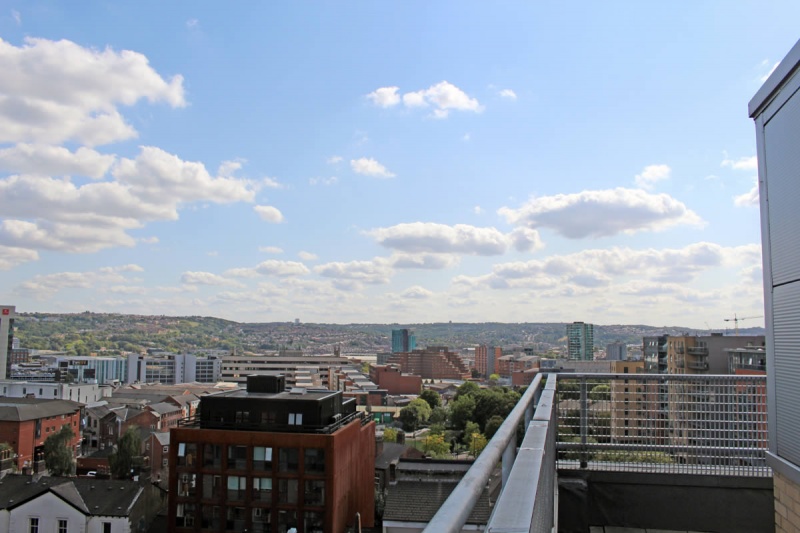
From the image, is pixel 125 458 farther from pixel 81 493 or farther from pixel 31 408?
pixel 81 493

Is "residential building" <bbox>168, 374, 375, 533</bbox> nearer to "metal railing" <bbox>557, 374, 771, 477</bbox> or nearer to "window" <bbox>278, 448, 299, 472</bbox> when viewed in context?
"window" <bbox>278, 448, 299, 472</bbox>

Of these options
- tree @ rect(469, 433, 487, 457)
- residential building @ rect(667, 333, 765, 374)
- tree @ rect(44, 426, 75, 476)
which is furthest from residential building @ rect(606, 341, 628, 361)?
tree @ rect(44, 426, 75, 476)

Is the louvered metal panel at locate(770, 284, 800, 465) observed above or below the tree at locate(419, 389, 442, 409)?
above

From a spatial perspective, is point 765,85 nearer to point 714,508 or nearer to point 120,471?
point 714,508

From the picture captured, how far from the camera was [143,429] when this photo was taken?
187 feet

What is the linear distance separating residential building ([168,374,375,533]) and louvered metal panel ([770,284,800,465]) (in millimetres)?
25348

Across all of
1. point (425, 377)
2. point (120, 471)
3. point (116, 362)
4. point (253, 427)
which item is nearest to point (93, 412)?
point (120, 471)

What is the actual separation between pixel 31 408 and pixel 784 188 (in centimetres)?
6280

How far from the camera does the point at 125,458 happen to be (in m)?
46.0

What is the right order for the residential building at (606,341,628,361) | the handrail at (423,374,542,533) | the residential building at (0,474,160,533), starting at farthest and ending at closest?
the residential building at (606,341,628,361) < the residential building at (0,474,160,533) < the handrail at (423,374,542,533)

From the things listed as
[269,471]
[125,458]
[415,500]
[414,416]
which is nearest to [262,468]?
[269,471]

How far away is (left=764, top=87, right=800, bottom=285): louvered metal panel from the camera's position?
3885mm

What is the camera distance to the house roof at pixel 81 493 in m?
28.9

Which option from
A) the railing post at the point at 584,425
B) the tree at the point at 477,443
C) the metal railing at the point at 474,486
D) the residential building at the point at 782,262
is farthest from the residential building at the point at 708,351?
the metal railing at the point at 474,486
